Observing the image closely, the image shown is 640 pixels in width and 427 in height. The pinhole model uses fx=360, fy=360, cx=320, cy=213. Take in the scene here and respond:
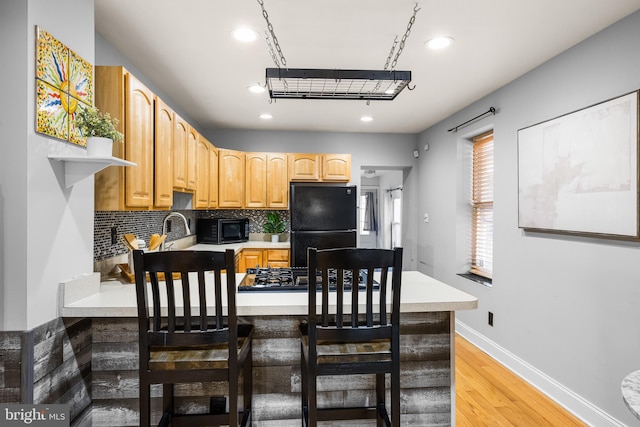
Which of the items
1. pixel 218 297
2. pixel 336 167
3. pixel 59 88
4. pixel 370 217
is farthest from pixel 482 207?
pixel 370 217

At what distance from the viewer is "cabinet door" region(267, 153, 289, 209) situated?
4.76 meters

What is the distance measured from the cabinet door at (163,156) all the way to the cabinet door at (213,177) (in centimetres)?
151

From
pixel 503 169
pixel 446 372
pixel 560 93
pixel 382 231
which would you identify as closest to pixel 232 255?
pixel 446 372

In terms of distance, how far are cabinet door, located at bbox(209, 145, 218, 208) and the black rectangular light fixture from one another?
2313 millimetres

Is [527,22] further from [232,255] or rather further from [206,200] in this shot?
[206,200]

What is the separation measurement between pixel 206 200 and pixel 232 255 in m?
2.86

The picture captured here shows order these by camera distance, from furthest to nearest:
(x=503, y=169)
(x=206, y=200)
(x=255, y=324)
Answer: (x=206, y=200) < (x=503, y=169) < (x=255, y=324)

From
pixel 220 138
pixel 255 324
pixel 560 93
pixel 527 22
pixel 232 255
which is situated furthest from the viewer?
pixel 220 138

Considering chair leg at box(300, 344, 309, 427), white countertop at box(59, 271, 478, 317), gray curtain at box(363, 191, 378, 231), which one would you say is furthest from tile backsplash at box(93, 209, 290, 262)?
gray curtain at box(363, 191, 378, 231)

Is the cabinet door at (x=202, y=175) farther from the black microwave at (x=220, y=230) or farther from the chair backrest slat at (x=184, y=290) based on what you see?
the chair backrest slat at (x=184, y=290)

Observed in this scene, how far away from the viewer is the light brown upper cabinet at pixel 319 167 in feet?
15.8

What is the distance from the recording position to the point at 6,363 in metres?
1.36

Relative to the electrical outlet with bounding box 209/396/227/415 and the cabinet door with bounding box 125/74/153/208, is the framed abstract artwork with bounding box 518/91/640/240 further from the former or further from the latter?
the cabinet door with bounding box 125/74/153/208

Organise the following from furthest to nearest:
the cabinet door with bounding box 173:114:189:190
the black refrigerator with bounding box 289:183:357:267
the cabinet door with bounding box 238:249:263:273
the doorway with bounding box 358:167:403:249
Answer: the doorway with bounding box 358:167:403:249, the cabinet door with bounding box 238:249:263:273, the black refrigerator with bounding box 289:183:357:267, the cabinet door with bounding box 173:114:189:190
